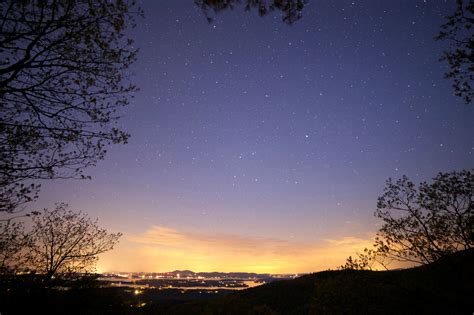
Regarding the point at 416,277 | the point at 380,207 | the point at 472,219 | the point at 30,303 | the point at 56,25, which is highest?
the point at 56,25

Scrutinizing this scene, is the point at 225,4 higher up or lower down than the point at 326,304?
higher up

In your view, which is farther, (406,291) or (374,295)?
(374,295)

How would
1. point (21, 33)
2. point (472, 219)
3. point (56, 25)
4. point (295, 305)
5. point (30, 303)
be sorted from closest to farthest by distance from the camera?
point (21, 33) → point (56, 25) → point (472, 219) → point (30, 303) → point (295, 305)

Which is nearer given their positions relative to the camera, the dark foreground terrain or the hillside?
the hillside

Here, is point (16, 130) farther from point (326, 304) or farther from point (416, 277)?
point (416, 277)

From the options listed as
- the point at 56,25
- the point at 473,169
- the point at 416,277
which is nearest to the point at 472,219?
the point at 473,169

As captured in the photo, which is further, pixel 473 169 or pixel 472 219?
pixel 473 169

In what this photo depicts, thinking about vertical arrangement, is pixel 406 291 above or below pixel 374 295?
above

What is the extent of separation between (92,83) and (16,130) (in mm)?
2576

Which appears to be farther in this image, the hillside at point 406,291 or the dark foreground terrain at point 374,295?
the dark foreground terrain at point 374,295

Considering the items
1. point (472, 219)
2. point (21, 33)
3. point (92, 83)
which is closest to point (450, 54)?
point (472, 219)

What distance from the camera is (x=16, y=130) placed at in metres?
7.62

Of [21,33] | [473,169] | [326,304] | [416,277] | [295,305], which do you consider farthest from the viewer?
[295,305]

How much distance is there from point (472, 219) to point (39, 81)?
17.0m
